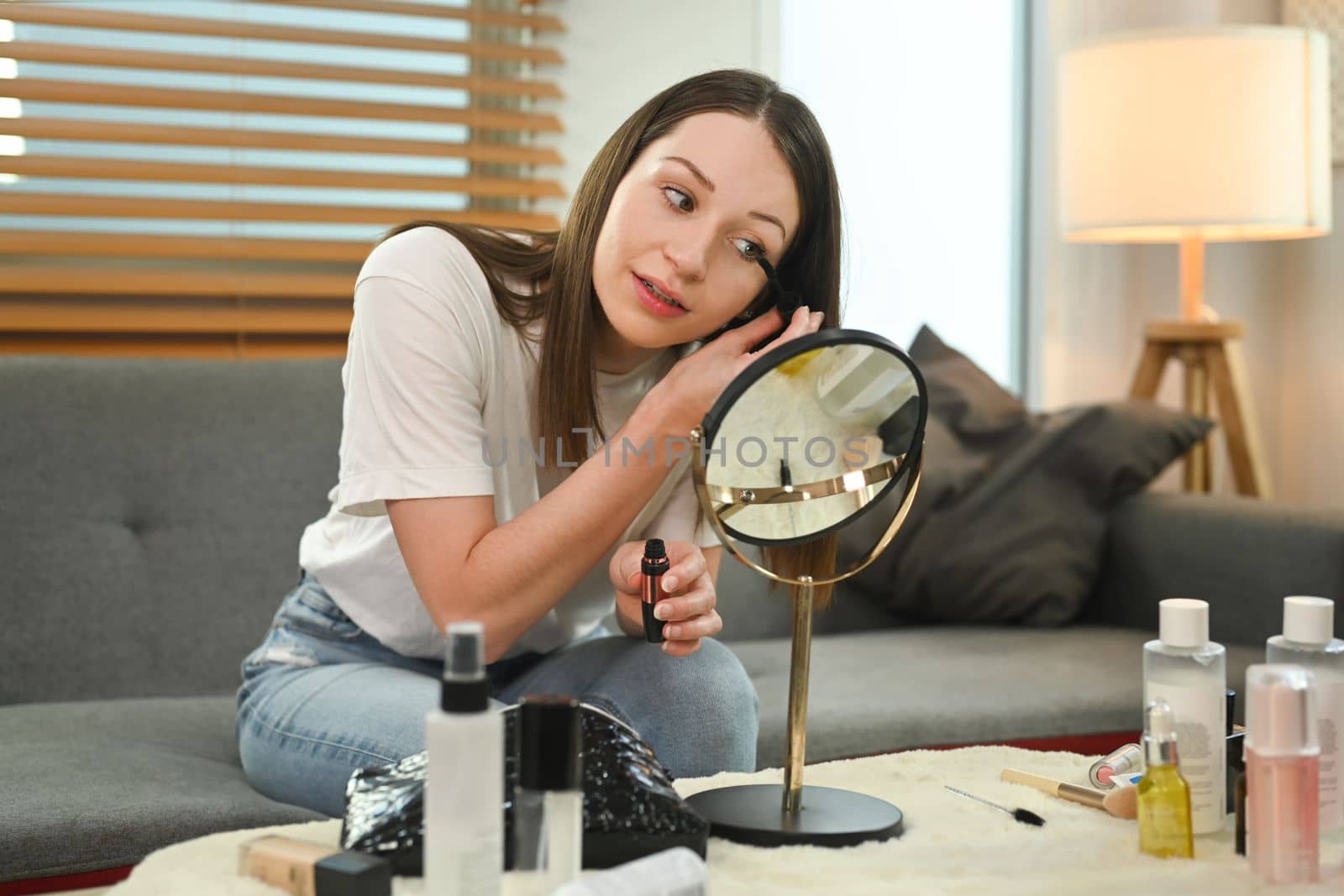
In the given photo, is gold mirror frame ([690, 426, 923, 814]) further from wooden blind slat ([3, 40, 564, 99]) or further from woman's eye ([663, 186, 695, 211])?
wooden blind slat ([3, 40, 564, 99])

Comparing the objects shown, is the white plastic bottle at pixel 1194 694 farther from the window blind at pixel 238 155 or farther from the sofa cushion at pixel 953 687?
the window blind at pixel 238 155

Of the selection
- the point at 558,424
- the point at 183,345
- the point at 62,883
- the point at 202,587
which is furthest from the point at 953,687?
the point at 183,345

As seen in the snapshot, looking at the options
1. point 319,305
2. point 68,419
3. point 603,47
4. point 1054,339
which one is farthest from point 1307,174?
point 68,419

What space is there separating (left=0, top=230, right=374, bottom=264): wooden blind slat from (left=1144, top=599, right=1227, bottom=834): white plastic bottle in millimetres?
1726

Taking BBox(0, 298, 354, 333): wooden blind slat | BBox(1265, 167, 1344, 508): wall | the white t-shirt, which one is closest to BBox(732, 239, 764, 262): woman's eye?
the white t-shirt

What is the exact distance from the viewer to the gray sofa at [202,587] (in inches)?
67.5

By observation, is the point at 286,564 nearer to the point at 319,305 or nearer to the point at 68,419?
the point at 68,419

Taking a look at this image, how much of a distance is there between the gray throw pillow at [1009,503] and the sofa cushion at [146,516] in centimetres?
92

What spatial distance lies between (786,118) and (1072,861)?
0.69 metres

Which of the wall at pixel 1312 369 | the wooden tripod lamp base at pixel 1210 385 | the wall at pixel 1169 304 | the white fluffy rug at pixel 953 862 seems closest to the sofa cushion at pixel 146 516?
the white fluffy rug at pixel 953 862

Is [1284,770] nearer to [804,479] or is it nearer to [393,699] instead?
[804,479]

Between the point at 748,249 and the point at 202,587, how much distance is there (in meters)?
0.98

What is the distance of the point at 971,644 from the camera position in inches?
84.2

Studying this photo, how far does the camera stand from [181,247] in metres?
2.22
